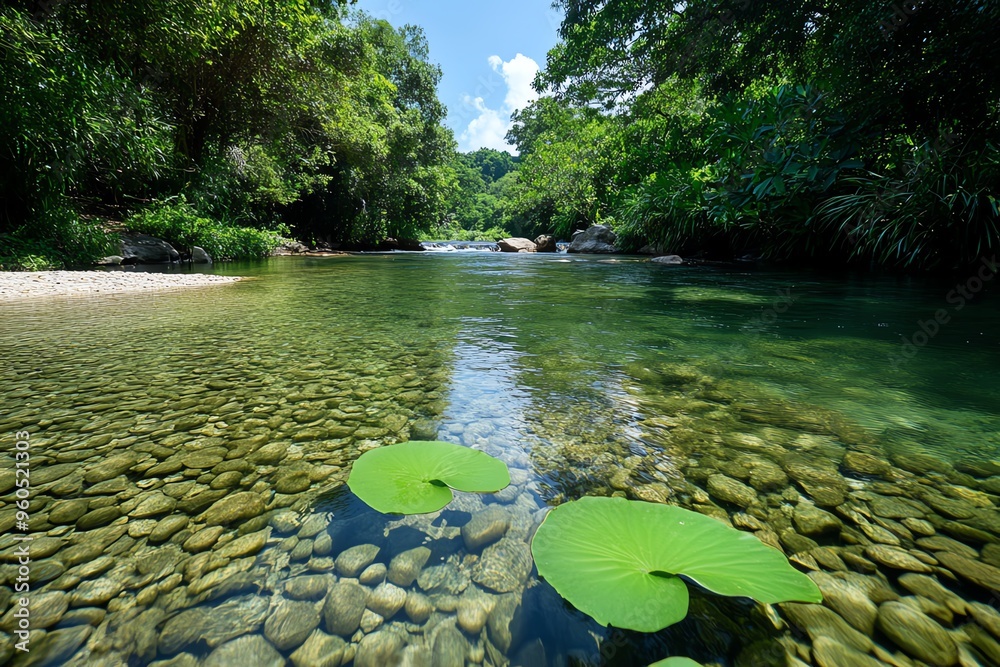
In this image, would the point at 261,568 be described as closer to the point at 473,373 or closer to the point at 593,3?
the point at 473,373

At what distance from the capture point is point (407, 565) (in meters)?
0.87

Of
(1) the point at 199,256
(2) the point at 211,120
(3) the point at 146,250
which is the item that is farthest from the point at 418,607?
(2) the point at 211,120

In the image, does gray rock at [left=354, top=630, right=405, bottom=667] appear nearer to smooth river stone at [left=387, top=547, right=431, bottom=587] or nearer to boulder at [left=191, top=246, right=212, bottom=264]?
smooth river stone at [left=387, top=547, right=431, bottom=587]

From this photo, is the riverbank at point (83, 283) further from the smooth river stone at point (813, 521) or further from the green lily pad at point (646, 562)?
the smooth river stone at point (813, 521)

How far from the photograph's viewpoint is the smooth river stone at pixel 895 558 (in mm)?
852

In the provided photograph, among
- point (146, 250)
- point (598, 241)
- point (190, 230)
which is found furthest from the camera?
point (598, 241)

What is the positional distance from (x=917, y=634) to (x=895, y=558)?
20 centimetres

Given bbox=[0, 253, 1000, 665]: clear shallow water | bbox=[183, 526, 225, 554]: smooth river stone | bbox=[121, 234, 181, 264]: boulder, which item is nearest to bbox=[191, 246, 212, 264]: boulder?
bbox=[121, 234, 181, 264]: boulder

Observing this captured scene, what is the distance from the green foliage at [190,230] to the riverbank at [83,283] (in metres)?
4.47

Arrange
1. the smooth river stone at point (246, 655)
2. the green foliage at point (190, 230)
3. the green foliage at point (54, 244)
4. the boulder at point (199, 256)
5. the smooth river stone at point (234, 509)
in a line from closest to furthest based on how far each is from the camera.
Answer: the smooth river stone at point (246, 655) < the smooth river stone at point (234, 509) < the green foliage at point (54, 244) < the green foliage at point (190, 230) < the boulder at point (199, 256)

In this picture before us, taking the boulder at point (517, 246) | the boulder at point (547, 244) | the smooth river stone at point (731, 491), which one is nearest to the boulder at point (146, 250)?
the smooth river stone at point (731, 491)

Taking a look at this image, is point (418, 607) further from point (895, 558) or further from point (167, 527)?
point (895, 558)

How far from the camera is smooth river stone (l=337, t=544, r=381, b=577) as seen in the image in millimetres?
843

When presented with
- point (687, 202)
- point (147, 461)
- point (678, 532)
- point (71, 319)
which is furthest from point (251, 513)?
point (687, 202)
